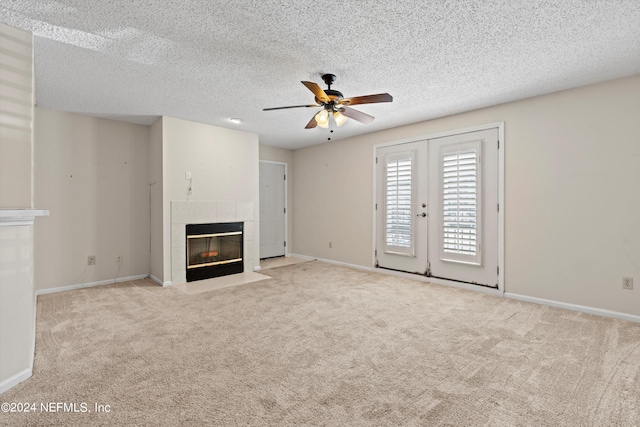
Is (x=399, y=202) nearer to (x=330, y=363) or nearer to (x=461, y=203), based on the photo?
(x=461, y=203)

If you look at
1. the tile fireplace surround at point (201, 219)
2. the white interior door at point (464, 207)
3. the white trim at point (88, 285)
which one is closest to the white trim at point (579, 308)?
the white interior door at point (464, 207)

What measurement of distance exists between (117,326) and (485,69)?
4.27 metres

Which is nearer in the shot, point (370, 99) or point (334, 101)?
point (370, 99)

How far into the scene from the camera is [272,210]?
22.2 ft

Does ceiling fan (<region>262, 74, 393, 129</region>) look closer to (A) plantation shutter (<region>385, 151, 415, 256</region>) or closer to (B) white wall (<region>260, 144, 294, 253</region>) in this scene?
(A) plantation shutter (<region>385, 151, 415, 256</region>)

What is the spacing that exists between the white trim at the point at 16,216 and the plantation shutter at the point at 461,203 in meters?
4.37

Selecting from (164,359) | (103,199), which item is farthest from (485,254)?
(103,199)

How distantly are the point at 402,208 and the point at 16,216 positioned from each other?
443 centimetres

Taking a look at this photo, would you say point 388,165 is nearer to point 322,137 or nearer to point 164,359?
point 322,137

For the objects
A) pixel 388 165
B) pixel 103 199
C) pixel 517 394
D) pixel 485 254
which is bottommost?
pixel 517 394

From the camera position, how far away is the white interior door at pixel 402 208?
4719 millimetres

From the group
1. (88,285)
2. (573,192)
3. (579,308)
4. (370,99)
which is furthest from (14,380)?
(573,192)

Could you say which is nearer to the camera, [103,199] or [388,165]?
[103,199]

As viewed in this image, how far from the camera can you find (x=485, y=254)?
4.06 metres
